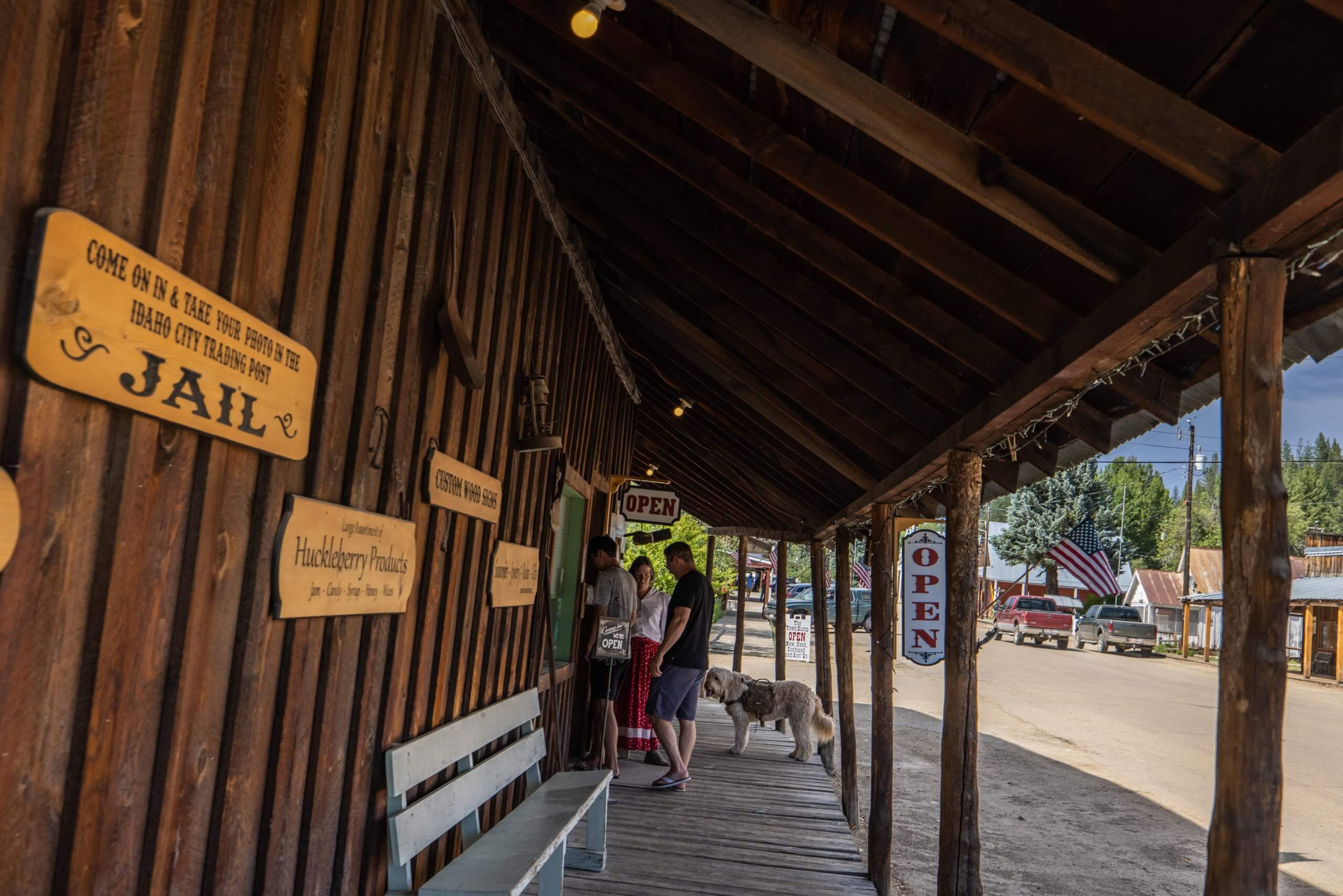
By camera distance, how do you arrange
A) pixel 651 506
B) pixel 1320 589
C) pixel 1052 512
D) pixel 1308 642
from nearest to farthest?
Result: 1. pixel 651 506
2. pixel 1320 589
3. pixel 1308 642
4. pixel 1052 512

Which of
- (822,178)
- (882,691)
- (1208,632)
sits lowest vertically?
(882,691)

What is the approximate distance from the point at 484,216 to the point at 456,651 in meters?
1.84

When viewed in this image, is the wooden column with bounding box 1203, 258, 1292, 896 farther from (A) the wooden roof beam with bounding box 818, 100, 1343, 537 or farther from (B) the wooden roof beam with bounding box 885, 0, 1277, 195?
(B) the wooden roof beam with bounding box 885, 0, 1277, 195

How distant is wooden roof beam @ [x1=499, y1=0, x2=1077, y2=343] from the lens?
346cm

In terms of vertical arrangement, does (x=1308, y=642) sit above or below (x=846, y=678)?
above

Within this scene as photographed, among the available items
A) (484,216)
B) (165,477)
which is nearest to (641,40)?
(484,216)

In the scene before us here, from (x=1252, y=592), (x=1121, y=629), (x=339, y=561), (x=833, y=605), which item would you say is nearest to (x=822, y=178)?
(x=1252, y=592)

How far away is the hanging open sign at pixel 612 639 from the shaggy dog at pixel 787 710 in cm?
271

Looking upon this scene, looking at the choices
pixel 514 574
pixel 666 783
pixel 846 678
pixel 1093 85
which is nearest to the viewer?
pixel 1093 85

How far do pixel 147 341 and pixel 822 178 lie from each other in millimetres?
2461

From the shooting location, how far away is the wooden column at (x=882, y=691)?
6254 mm

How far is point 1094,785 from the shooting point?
1130 centimetres

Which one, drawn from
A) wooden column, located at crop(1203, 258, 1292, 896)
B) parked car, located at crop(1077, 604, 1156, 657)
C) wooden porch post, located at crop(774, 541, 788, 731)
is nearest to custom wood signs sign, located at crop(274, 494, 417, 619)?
wooden column, located at crop(1203, 258, 1292, 896)

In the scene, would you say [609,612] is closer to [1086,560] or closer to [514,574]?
[514,574]
